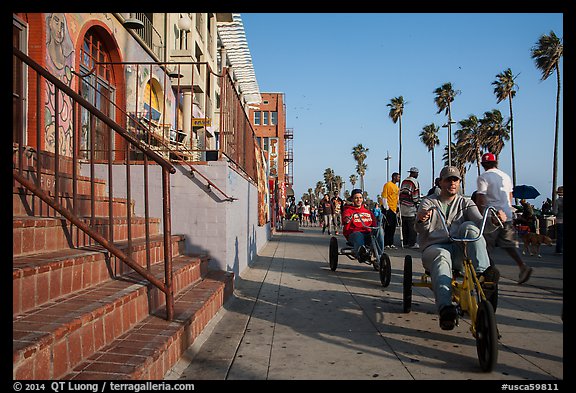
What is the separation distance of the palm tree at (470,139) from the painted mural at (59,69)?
172ft

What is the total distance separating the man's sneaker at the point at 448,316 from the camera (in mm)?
4039

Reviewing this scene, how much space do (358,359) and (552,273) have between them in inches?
268

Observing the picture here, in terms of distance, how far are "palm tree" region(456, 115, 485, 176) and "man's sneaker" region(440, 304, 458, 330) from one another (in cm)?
5441

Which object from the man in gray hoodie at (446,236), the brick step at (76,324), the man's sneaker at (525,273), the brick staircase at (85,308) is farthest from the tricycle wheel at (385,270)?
the brick step at (76,324)

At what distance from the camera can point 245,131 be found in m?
10.7

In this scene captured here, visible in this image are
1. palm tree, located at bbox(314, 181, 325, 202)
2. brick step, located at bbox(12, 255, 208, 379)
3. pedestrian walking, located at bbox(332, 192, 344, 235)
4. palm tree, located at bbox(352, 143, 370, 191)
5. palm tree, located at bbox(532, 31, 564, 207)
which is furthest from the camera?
palm tree, located at bbox(314, 181, 325, 202)

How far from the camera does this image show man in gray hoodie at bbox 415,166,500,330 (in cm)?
430

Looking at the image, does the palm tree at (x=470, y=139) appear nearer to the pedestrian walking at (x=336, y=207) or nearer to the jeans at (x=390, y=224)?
the pedestrian walking at (x=336, y=207)

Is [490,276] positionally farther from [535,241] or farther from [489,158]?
[535,241]

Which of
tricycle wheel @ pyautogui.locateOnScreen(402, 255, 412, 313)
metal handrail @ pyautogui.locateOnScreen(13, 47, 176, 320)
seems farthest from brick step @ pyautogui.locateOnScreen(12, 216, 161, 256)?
tricycle wheel @ pyautogui.locateOnScreen(402, 255, 412, 313)

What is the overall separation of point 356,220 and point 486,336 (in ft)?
18.0

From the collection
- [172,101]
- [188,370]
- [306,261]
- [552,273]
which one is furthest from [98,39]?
[552,273]

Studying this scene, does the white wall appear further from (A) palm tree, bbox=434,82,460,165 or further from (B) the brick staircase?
(A) palm tree, bbox=434,82,460,165
